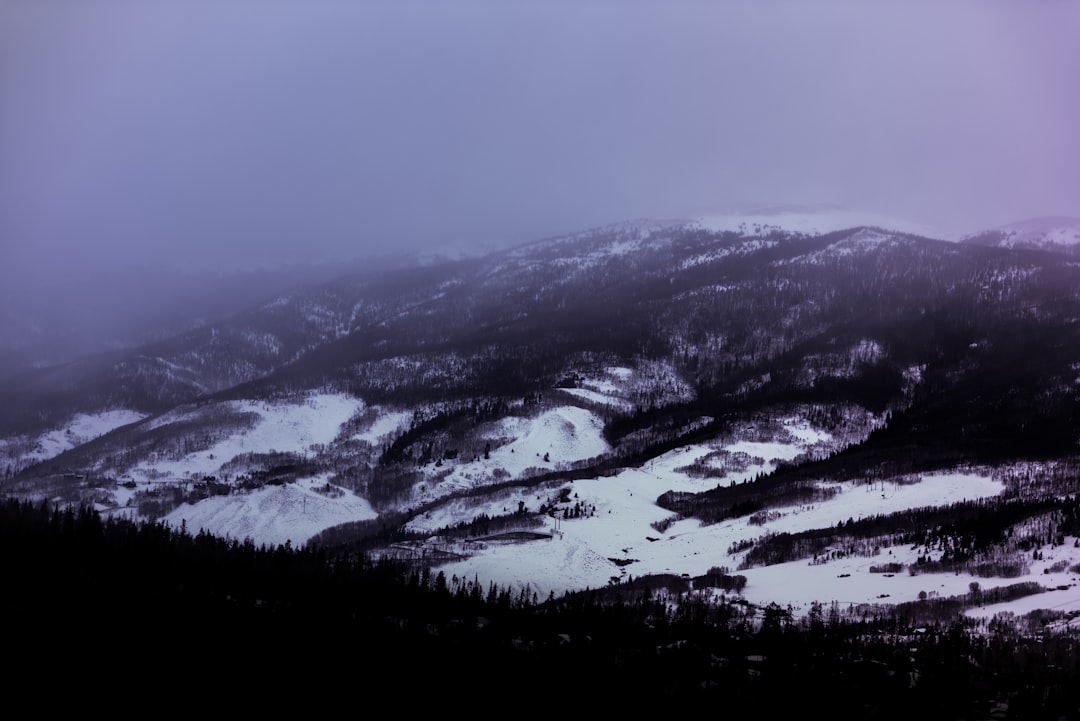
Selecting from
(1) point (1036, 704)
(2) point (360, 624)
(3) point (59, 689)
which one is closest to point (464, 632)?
(2) point (360, 624)

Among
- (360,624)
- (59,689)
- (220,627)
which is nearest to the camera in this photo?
(59,689)

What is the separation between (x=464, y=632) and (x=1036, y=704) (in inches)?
2989

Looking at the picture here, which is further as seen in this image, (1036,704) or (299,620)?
(299,620)

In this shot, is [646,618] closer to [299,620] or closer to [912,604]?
[912,604]

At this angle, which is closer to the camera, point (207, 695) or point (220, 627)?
point (207, 695)

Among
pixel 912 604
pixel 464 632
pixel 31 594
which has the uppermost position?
pixel 31 594

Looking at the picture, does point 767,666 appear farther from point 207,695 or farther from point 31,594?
point 31,594

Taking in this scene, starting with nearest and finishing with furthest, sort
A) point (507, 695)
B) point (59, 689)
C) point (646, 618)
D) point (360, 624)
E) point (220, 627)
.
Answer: point (59, 689) < point (507, 695) < point (220, 627) < point (360, 624) < point (646, 618)

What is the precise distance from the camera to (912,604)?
193 meters

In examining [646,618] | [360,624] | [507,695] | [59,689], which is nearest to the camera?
[59,689]

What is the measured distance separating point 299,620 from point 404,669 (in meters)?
25.2

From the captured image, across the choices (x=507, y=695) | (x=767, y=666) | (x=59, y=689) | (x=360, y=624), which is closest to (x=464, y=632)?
(x=360, y=624)

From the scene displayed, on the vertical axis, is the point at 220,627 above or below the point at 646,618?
above

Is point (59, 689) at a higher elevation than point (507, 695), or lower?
higher
